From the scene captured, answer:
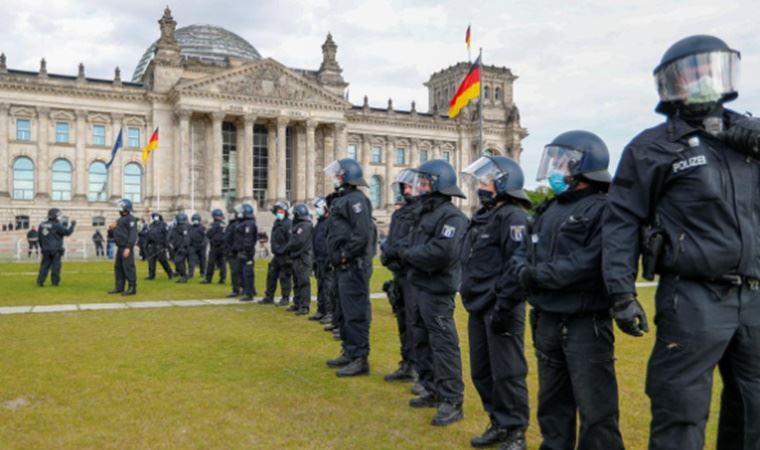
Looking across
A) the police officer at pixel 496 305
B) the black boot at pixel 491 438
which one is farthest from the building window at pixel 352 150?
the black boot at pixel 491 438

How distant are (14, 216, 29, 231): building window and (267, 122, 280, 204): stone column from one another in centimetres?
1965

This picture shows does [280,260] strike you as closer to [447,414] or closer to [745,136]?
[447,414]

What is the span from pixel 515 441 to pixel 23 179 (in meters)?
54.8

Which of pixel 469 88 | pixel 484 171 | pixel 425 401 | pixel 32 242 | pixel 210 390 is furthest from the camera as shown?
pixel 32 242

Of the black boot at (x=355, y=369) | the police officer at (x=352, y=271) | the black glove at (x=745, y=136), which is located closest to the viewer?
the black glove at (x=745, y=136)

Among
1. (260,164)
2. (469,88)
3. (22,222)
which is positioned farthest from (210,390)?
(260,164)

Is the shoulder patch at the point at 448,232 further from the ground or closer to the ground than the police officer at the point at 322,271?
further from the ground

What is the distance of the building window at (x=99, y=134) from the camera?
52750mm

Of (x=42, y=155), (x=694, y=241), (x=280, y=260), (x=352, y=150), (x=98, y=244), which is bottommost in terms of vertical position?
(x=98, y=244)

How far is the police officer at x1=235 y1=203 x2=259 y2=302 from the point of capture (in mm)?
15539

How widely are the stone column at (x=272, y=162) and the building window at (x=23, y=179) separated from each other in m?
19.3

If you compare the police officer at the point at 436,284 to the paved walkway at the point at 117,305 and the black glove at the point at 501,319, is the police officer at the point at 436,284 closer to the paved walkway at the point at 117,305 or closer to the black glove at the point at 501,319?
the black glove at the point at 501,319

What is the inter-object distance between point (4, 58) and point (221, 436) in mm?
56804

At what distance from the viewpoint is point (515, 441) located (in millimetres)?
5195
